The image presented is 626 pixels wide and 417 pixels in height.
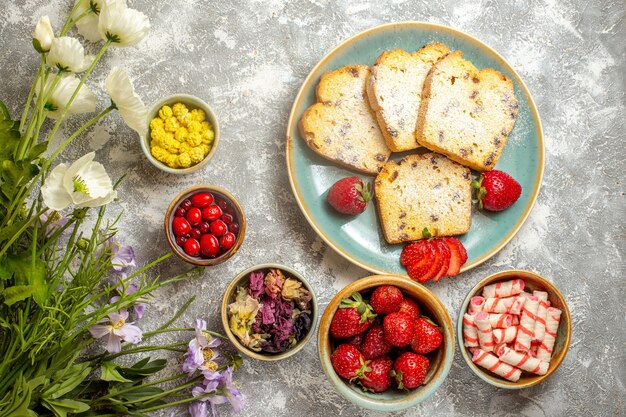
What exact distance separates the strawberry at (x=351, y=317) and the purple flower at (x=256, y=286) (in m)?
0.23

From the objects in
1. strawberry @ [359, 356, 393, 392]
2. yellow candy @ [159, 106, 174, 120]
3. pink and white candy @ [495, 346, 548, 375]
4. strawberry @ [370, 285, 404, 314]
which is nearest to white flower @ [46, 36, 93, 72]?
yellow candy @ [159, 106, 174, 120]

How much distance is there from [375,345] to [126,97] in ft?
2.99

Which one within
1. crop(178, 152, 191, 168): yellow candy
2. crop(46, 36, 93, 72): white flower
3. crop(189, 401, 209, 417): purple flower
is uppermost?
crop(46, 36, 93, 72): white flower

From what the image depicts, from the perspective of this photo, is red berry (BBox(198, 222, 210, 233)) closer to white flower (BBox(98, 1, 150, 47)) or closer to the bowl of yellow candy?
the bowl of yellow candy

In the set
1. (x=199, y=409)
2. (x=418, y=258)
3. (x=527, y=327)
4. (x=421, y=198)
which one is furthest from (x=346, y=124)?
(x=199, y=409)

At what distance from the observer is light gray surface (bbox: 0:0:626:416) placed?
1.96 metres

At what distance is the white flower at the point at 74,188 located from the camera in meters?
1.38

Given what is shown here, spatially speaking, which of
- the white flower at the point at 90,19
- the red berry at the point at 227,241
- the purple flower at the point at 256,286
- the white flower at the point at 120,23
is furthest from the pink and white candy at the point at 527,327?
the white flower at the point at 90,19

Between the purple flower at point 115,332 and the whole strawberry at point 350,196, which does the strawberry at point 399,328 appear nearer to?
the whole strawberry at point 350,196

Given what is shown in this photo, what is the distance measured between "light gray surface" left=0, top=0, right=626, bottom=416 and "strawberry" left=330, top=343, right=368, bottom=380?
22cm

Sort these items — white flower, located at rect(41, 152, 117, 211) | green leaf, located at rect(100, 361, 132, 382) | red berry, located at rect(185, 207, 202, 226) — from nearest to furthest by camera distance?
1. white flower, located at rect(41, 152, 117, 211)
2. green leaf, located at rect(100, 361, 132, 382)
3. red berry, located at rect(185, 207, 202, 226)

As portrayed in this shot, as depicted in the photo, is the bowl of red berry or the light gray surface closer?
the bowl of red berry

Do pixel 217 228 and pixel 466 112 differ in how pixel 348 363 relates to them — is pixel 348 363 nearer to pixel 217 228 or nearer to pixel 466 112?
pixel 217 228

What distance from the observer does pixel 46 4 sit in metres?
1.95
